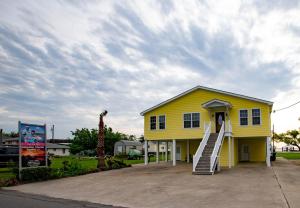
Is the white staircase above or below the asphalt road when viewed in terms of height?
above

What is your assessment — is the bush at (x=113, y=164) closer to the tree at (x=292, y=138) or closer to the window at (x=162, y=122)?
the window at (x=162, y=122)

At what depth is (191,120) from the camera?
28.9 m

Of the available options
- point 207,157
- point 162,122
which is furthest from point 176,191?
point 162,122

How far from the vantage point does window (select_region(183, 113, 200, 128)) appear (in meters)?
28.7

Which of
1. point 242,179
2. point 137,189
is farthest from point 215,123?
point 137,189

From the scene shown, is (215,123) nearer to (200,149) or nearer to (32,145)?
(200,149)

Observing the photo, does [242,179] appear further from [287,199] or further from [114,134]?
[114,134]

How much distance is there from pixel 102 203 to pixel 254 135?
17205mm

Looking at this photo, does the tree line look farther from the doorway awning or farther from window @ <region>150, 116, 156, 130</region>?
the doorway awning

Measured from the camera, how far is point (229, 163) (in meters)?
25.3

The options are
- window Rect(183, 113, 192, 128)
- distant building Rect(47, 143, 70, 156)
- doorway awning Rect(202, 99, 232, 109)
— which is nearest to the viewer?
doorway awning Rect(202, 99, 232, 109)

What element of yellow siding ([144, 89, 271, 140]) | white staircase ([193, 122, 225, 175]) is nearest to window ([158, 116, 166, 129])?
yellow siding ([144, 89, 271, 140])

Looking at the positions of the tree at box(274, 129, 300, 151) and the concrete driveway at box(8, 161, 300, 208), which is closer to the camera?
the concrete driveway at box(8, 161, 300, 208)

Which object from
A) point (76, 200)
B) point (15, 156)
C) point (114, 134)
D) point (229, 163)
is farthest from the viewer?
point (114, 134)
